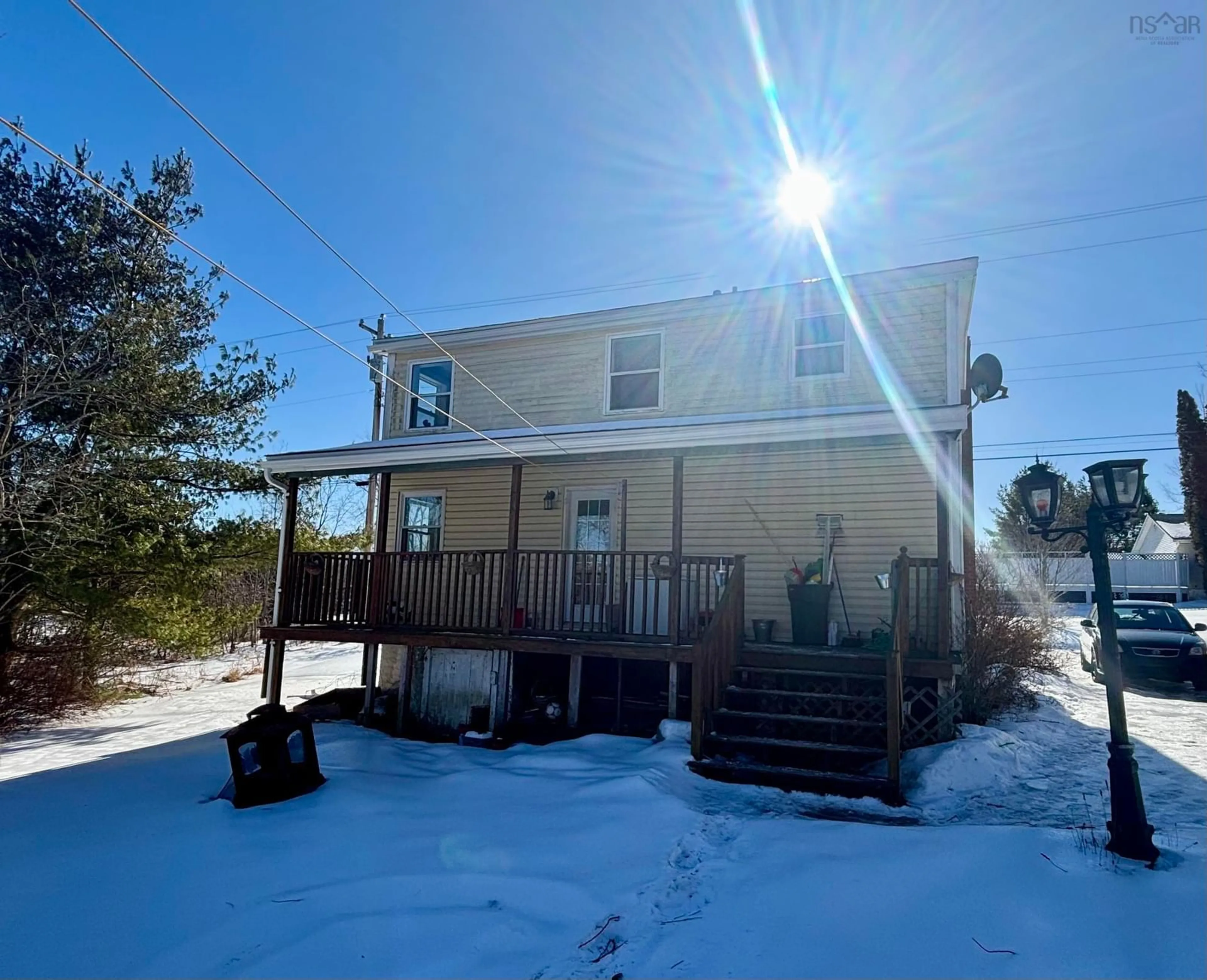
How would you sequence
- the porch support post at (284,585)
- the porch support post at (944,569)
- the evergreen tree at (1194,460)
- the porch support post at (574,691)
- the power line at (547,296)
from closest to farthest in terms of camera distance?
the porch support post at (944,569) < the porch support post at (574,691) < the porch support post at (284,585) < the power line at (547,296) < the evergreen tree at (1194,460)

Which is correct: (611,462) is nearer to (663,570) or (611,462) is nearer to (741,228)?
(663,570)

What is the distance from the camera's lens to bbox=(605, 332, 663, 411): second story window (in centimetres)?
1087

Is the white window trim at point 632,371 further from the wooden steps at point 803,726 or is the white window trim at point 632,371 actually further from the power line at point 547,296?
the wooden steps at point 803,726

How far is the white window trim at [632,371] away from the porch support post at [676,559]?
9.36 ft

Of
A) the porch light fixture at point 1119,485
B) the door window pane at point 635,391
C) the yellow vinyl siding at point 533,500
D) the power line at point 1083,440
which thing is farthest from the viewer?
the power line at point 1083,440

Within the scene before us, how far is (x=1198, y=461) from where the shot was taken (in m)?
23.2

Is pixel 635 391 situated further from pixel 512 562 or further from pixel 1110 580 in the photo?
pixel 1110 580

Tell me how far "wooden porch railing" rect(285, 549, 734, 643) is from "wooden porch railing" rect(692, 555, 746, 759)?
0.89ft

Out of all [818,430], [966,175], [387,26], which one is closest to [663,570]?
[818,430]

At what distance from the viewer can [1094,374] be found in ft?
68.4

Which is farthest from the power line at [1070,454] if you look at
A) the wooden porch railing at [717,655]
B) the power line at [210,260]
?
the power line at [210,260]

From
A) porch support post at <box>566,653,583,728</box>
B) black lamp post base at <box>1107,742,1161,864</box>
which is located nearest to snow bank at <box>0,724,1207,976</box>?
black lamp post base at <box>1107,742,1161,864</box>

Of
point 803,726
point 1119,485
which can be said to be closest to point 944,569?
point 803,726

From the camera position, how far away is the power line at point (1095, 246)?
13.3m
